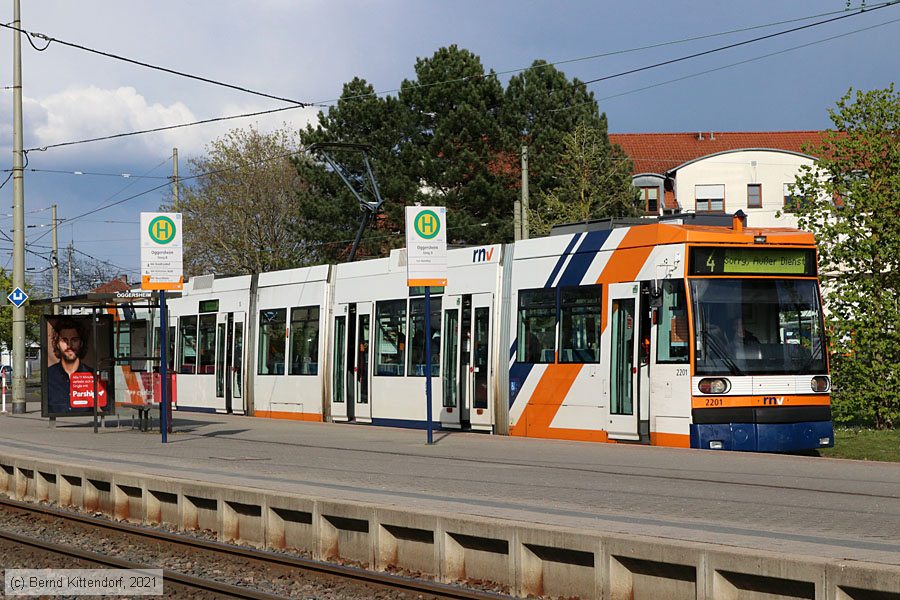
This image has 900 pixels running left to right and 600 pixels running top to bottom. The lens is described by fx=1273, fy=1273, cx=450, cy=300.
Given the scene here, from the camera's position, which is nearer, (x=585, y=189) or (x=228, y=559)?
(x=228, y=559)

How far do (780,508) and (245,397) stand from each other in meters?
20.2

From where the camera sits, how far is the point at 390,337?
2431cm

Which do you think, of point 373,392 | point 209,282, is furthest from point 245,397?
point 373,392

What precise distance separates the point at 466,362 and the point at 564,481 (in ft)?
27.4

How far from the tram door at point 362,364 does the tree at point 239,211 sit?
1494 inches

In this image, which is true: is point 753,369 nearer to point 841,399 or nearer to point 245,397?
point 841,399

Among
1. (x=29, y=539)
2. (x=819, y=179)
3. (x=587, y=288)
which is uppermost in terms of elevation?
(x=819, y=179)

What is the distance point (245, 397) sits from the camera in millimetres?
29891

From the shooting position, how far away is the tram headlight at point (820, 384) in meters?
17.6

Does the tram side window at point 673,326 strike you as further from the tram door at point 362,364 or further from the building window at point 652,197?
the building window at point 652,197

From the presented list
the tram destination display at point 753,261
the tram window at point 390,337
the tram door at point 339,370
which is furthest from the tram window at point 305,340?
the tram destination display at point 753,261

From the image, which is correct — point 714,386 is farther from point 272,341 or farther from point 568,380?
point 272,341

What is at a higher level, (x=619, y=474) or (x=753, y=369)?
(x=753, y=369)

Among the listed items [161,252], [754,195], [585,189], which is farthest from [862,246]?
[754,195]
